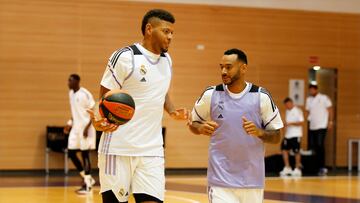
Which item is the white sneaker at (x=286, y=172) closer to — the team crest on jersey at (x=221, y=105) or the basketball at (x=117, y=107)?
the team crest on jersey at (x=221, y=105)

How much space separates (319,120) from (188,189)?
7.59 m

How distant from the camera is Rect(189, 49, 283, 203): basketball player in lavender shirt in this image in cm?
659

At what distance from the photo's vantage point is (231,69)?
6637 mm

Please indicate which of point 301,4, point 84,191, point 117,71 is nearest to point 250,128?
point 117,71

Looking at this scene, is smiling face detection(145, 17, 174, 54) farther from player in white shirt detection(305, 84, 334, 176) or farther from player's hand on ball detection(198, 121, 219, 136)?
player in white shirt detection(305, 84, 334, 176)

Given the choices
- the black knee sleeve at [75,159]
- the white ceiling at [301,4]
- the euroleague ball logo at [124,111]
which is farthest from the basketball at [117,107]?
the white ceiling at [301,4]

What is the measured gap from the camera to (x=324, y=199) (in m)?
13.8

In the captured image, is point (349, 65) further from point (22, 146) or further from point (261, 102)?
point (261, 102)

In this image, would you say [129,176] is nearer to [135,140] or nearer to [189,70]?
[135,140]

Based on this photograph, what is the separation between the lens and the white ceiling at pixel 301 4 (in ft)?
71.9

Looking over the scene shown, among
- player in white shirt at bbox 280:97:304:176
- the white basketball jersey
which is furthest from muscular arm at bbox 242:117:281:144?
player in white shirt at bbox 280:97:304:176

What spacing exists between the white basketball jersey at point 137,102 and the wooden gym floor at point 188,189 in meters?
6.69

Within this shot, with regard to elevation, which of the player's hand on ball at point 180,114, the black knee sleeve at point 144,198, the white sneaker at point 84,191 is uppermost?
the player's hand on ball at point 180,114

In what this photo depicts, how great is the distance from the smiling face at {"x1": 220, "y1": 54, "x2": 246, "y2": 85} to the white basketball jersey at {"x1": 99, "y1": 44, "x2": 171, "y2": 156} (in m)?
0.64
